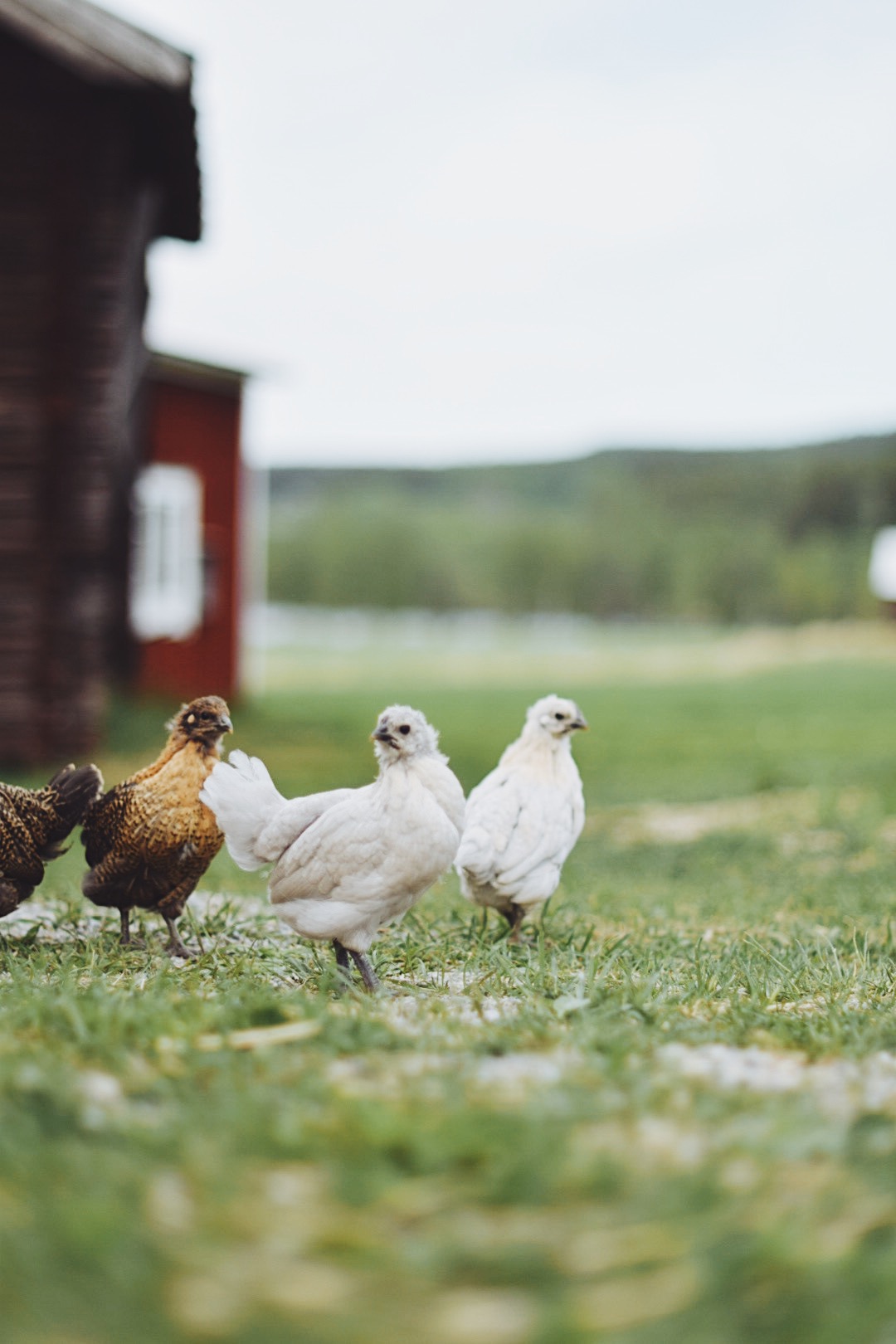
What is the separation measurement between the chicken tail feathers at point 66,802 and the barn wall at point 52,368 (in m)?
7.54

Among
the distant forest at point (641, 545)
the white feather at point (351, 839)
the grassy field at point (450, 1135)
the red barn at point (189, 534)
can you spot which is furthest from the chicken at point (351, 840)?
the distant forest at point (641, 545)

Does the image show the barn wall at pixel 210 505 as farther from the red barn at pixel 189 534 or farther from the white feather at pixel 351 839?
the white feather at pixel 351 839

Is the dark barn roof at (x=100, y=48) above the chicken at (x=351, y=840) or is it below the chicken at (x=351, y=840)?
above

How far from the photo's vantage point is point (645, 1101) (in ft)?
7.47

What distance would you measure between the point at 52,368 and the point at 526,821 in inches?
336

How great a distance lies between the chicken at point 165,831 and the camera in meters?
3.93

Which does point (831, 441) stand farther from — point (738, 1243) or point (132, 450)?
point (738, 1243)

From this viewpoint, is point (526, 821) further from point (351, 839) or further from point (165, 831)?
point (165, 831)

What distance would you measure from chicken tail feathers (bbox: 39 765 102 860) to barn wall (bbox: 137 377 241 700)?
16.1 meters

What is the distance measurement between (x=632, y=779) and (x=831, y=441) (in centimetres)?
11568

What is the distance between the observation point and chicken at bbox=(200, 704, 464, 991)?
349 cm

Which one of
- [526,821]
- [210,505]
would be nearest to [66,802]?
[526,821]

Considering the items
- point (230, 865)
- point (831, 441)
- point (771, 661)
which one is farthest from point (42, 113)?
point (831, 441)

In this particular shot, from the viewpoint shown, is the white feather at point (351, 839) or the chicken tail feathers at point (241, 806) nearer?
the white feather at point (351, 839)
